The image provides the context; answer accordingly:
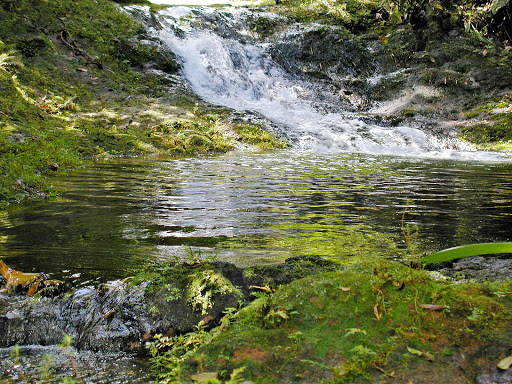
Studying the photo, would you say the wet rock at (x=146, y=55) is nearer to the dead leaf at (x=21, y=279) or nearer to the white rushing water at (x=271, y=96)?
the white rushing water at (x=271, y=96)

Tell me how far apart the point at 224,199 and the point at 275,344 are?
4.59 m

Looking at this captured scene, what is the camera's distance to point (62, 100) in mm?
12969

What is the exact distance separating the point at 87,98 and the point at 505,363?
586 inches

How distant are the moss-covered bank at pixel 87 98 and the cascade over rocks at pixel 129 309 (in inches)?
171

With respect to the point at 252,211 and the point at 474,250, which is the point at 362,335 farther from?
the point at 252,211

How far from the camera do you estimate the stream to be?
3.87m

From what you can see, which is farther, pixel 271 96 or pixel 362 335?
pixel 271 96

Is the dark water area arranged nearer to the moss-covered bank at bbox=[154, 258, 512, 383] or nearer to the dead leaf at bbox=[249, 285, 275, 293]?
the moss-covered bank at bbox=[154, 258, 512, 383]

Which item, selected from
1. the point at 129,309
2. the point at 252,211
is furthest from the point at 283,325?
the point at 252,211

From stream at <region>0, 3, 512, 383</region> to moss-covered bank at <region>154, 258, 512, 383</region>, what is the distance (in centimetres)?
39

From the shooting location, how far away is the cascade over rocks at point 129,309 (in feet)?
8.64

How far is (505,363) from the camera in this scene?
1713 millimetres

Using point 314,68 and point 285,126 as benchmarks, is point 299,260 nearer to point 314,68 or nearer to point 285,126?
point 285,126

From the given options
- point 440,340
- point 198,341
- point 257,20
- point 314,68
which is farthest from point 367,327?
point 257,20
